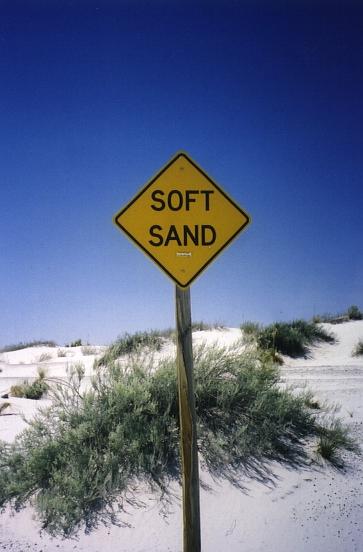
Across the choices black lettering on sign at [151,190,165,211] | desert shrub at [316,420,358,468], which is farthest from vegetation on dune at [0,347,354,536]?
black lettering on sign at [151,190,165,211]

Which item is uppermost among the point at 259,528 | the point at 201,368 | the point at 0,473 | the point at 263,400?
the point at 201,368

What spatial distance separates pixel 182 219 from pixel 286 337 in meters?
A: 9.86

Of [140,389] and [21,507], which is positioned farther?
[140,389]

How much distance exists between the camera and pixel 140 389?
598 cm

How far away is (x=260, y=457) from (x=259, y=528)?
122 cm

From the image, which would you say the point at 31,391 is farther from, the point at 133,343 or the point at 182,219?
the point at 182,219

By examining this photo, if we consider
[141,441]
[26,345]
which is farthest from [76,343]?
[141,441]

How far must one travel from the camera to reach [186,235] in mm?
3543

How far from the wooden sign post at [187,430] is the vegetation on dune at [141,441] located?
5.26 feet

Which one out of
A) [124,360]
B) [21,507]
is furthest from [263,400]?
[124,360]

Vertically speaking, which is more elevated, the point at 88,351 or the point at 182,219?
the point at 182,219

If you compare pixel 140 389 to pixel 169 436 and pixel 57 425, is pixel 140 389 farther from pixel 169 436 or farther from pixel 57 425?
pixel 57 425

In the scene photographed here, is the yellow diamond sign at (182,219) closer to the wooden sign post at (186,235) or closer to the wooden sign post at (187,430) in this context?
the wooden sign post at (186,235)

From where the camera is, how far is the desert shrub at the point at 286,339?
12500 mm
